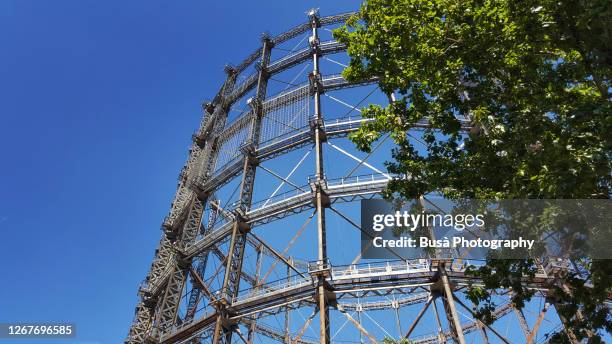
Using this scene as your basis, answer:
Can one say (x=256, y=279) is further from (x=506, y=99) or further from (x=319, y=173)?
(x=506, y=99)

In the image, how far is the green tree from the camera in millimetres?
6352

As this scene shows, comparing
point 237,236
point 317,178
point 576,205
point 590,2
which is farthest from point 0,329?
point 590,2

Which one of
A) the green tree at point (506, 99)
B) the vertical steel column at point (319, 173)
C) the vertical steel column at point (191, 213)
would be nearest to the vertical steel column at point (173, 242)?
the vertical steel column at point (191, 213)

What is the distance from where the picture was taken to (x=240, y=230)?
19.5 metres

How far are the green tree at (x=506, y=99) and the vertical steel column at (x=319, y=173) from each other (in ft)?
23.6

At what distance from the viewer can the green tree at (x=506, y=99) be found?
6352 mm

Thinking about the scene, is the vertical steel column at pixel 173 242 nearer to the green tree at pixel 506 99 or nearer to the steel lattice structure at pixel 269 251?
the steel lattice structure at pixel 269 251

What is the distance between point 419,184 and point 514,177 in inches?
66.7

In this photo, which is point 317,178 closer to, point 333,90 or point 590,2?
point 333,90

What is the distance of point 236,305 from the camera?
16547 mm

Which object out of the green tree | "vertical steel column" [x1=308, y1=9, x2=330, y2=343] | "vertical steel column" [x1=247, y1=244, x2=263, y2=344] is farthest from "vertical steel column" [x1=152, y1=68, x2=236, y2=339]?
the green tree

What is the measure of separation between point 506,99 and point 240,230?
1381 centimetres

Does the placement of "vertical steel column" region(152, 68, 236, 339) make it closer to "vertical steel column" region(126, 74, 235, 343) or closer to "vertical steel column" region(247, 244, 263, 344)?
"vertical steel column" region(126, 74, 235, 343)

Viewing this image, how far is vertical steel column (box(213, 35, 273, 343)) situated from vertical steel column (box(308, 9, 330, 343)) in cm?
347
